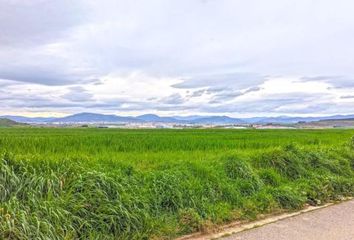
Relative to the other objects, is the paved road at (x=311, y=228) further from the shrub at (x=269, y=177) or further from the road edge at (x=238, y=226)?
the shrub at (x=269, y=177)

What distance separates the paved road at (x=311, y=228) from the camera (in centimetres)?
626

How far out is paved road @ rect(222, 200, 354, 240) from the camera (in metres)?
6.26

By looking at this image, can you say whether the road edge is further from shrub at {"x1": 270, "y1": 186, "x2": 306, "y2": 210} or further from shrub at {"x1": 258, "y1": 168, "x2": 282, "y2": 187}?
shrub at {"x1": 258, "y1": 168, "x2": 282, "y2": 187}

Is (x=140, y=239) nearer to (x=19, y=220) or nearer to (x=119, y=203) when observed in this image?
(x=119, y=203)

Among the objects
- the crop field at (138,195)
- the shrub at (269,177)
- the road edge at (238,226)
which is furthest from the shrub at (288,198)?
the shrub at (269,177)

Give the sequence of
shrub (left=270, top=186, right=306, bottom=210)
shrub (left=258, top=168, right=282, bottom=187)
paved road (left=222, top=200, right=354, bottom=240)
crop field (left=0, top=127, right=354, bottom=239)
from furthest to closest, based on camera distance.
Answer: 1. shrub (left=258, top=168, right=282, bottom=187)
2. shrub (left=270, top=186, right=306, bottom=210)
3. paved road (left=222, top=200, right=354, bottom=240)
4. crop field (left=0, top=127, right=354, bottom=239)

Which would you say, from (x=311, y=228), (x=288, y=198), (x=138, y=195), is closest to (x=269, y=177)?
(x=288, y=198)

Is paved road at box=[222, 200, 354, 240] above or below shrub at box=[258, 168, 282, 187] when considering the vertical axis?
below

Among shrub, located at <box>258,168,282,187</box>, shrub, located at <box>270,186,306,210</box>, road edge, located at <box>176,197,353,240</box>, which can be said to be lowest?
road edge, located at <box>176,197,353,240</box>

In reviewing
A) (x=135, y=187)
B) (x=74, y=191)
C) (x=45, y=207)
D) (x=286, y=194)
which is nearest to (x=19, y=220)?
(x=45, y=207)

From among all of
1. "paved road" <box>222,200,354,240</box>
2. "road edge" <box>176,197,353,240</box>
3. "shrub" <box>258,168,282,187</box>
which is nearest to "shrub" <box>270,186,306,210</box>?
"road edge" <box>176,197,353,240</box>

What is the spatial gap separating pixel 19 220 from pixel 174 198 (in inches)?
113

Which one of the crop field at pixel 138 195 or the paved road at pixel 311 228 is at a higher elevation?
the crop field at pixel 138 195

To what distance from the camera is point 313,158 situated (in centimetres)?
1227
